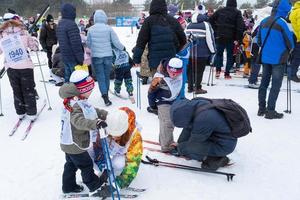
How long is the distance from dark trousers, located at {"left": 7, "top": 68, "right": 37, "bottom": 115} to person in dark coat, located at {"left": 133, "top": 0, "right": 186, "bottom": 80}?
184 centimetres

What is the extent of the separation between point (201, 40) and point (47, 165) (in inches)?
172

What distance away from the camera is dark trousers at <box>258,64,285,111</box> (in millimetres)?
5641

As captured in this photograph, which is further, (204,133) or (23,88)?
(23,88)

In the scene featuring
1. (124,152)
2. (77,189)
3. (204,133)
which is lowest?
(77,189)

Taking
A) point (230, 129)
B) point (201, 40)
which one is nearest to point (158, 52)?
point (201, 40)

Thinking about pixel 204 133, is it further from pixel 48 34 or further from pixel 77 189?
pixel 48 34

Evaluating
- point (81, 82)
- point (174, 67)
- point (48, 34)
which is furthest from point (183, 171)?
point (48, 34)

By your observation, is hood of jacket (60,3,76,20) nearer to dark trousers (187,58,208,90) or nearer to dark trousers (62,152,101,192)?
dark trousers (187,58,208,90)

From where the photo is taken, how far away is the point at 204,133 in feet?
12.6

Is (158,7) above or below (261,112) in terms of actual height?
above

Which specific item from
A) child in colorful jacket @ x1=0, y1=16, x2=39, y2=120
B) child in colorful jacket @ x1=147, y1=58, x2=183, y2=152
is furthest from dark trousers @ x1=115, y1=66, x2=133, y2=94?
child in colorful jacket @ x1=147, y1=58, x2=183, y2=152

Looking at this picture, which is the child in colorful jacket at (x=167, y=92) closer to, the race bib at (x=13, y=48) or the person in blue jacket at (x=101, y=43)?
the person in blue jacket at (x=101, y=43)

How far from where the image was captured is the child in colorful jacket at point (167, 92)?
443 cm

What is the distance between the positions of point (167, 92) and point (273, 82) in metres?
2.18
